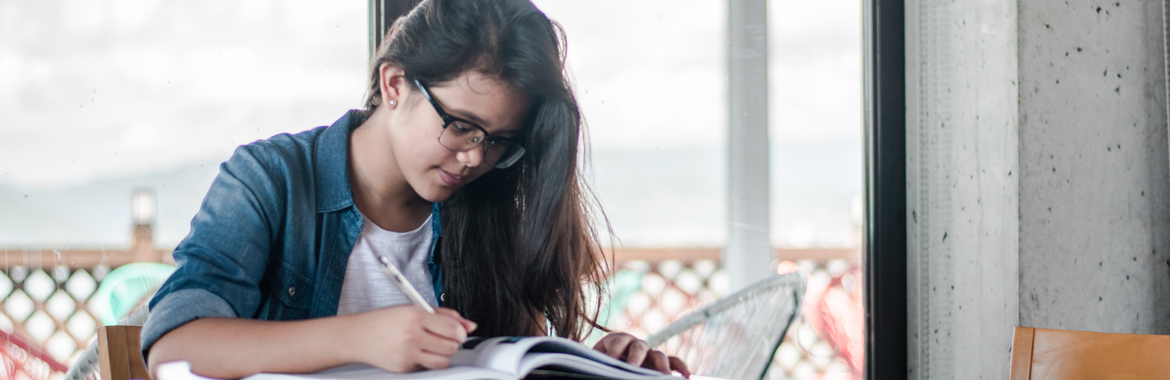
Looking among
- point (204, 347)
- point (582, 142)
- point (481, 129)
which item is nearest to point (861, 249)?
point (582, 142)

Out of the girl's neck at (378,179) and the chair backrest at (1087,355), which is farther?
the chair backrest at (1087,355)

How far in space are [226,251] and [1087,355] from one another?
1.03m

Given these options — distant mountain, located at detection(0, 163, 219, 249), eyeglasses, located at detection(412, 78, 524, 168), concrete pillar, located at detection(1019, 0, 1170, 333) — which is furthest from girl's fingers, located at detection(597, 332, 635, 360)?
concrete pillar, located at detection(1019, 0, 1170, 333)

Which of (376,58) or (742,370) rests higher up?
(376,58)

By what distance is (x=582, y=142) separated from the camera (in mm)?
880

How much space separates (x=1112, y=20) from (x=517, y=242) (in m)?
1.19

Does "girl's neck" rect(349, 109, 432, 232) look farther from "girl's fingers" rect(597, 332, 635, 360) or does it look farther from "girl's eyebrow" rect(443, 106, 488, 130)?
"girl's fingers" rect(597, 332, 635, 360)

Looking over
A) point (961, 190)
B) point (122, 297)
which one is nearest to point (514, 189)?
point (122, 297)

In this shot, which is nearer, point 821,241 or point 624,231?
point 624,231

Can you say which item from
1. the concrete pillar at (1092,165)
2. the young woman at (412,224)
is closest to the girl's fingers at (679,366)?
the young woman at (412,224)

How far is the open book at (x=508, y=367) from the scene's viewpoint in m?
0.53

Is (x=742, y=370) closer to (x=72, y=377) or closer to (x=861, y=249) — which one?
(x=861, y=249)

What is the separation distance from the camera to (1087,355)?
2.93 feet

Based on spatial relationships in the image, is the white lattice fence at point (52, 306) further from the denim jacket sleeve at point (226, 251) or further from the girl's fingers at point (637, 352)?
the girl's fingers at point (637, 352)
